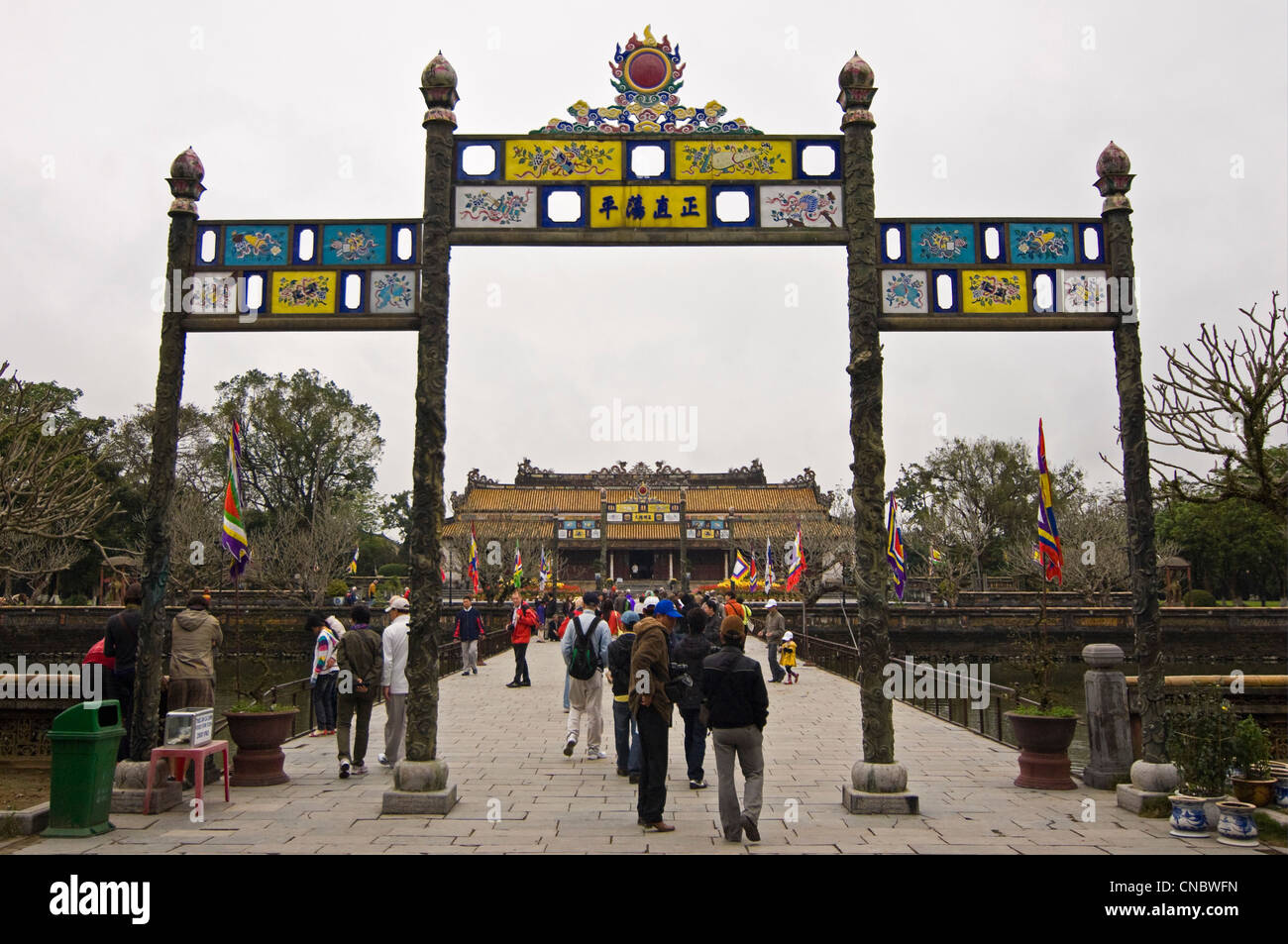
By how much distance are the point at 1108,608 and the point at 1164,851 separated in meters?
32.2

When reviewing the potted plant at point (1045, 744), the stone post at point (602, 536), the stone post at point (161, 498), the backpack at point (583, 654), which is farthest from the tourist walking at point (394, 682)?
the stone post at point (602, 536)

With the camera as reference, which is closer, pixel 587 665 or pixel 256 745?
pixel 256 745

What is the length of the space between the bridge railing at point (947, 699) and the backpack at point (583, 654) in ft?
14.8

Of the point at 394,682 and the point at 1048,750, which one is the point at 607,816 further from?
the point at 1048,750

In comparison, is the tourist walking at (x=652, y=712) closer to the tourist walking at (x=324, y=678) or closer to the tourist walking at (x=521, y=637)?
the tourist walking at (x=324, y=678)

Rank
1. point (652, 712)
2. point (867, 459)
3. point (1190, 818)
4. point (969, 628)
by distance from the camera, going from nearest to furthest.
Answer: point (1190, 818)
point (652, 712)
point (867, 459)
point (969, 628)

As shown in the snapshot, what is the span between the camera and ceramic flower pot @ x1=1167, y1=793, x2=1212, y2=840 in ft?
24.1

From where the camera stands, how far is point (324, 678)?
12188 millimetres

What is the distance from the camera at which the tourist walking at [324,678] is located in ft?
38.0

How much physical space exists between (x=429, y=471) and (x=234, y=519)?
11.8 ft

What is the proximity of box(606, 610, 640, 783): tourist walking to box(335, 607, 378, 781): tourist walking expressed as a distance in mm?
2441

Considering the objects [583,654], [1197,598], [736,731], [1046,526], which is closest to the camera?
[736,731]

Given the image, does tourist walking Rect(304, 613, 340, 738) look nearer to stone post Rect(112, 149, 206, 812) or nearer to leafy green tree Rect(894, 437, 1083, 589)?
stone post Rect(112, 149, 206, 812)

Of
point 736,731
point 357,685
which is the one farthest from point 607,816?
point 357,685
